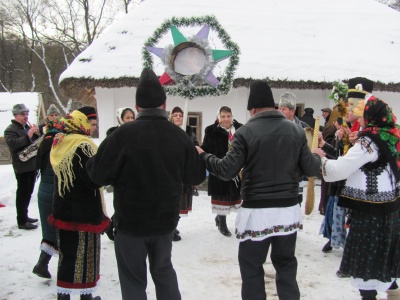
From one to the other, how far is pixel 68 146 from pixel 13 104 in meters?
18.4

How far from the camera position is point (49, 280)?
12.1 ft

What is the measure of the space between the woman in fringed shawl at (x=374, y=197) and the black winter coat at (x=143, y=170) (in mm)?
1295

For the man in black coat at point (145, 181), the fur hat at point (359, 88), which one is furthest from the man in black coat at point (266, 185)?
the fur hat at point (359, 88)

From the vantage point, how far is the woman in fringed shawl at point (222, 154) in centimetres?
487

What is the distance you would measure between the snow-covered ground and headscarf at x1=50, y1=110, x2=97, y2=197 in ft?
3.97

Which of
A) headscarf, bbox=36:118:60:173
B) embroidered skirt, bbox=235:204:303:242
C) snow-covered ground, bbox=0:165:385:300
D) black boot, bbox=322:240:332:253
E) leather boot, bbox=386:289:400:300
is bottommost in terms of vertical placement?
snow-covered ground, bbox=0:165:385:300

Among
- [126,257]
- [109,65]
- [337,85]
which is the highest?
[109,65]

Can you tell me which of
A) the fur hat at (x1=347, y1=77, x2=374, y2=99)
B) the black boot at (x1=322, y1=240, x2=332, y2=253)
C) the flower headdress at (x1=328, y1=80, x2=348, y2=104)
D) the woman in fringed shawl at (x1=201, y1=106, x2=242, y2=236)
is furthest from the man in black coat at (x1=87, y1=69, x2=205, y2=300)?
the black boot at (x1=322, y1=240, x2=332, y2=253)

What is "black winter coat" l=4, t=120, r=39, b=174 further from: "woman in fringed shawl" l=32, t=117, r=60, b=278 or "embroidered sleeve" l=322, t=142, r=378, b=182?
"embroidered sleeve" l=322, t=142, r=378, b=182

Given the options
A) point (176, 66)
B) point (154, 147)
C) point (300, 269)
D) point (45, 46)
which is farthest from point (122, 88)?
point (45, 46)

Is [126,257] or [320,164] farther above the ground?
[320,164]

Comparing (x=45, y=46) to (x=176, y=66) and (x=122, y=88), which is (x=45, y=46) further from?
(x=176, y=66)

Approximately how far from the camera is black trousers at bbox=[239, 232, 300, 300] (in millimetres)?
2734

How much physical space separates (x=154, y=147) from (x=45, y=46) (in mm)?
25658
